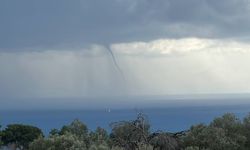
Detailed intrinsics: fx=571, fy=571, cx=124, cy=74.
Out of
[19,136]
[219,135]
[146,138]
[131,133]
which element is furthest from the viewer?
[19,136]

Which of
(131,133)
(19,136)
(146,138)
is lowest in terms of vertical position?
(19,136)

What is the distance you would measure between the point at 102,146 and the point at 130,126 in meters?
3.42

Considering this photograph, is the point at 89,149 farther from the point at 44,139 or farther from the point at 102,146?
the point at 44,139

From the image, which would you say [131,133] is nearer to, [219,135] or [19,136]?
[219,135]

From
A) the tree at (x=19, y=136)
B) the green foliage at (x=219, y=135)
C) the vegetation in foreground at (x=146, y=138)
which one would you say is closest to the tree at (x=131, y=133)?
the vegetation in foreground at (x=146, y=138)

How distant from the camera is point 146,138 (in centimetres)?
2861

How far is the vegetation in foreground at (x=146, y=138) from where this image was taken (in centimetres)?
2844

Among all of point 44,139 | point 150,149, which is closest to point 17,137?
point 44,139

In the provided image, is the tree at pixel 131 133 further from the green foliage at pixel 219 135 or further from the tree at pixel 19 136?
the tree at pixel 19 136

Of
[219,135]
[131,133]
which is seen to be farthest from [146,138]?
[219,135]

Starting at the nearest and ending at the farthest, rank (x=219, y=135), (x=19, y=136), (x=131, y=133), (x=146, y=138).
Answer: (x=146, y=138), (x=131, y=133), (x=219, y=135), (x=19, y=136)

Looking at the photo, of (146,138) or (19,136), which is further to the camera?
(19,136)

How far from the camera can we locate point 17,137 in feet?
142

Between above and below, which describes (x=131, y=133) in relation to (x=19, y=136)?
above
